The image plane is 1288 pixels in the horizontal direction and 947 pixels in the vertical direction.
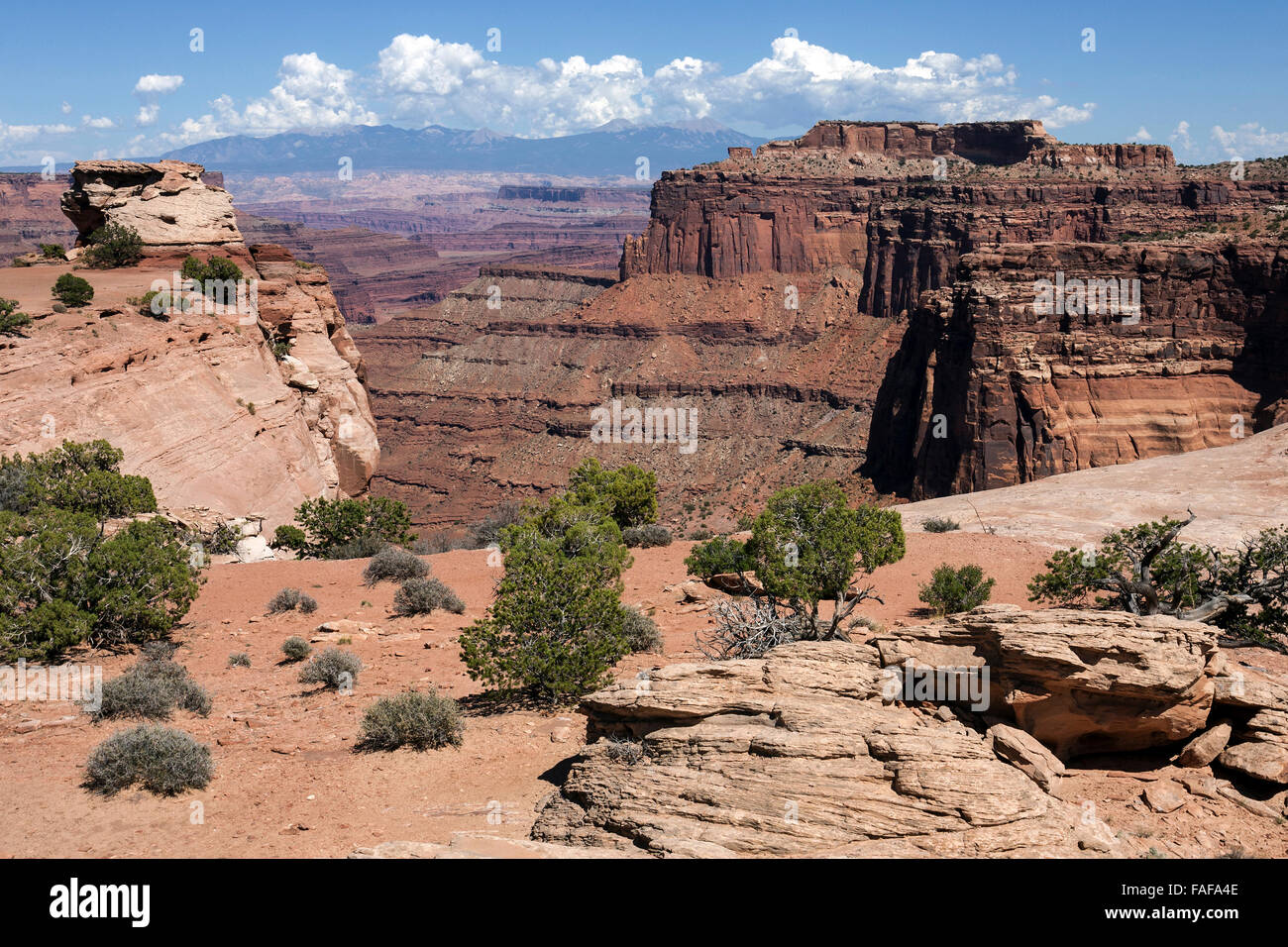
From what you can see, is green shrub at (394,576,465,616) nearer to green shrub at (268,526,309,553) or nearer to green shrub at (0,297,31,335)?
green shrub at (268,526,309,553)

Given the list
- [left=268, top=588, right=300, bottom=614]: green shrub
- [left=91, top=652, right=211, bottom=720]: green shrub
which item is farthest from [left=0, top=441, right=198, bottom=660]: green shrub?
[left=268, top=588, right=300, bottom=614]: green shrub

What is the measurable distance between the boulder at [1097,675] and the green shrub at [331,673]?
1084cm

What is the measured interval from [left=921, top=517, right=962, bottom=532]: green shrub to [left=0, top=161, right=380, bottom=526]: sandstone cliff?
22366 mm

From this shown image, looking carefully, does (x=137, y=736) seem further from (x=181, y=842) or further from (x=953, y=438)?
(x=953, y=438)

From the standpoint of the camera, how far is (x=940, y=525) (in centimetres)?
3547

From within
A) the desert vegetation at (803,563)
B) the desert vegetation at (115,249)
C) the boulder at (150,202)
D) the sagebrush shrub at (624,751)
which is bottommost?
the sagebrush shrub at (624,751)

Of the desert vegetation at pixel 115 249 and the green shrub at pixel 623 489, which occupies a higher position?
the desert vegetation at pixel 115 249

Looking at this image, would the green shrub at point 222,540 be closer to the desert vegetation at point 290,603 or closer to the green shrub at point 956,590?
the desert vegetation at point 290,603

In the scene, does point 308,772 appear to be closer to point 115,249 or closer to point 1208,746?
point 1208,746

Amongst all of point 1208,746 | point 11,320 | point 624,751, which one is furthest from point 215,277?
point 1208,746

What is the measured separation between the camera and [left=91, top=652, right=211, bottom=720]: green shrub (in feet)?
52.2

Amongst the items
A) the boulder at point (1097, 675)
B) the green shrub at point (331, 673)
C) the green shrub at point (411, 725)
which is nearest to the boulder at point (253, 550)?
the green shrub at point (331, 673)

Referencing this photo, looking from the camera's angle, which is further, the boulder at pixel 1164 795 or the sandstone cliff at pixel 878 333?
the sandstone cliff at pixel 878 333

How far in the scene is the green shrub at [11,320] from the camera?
2703cm
